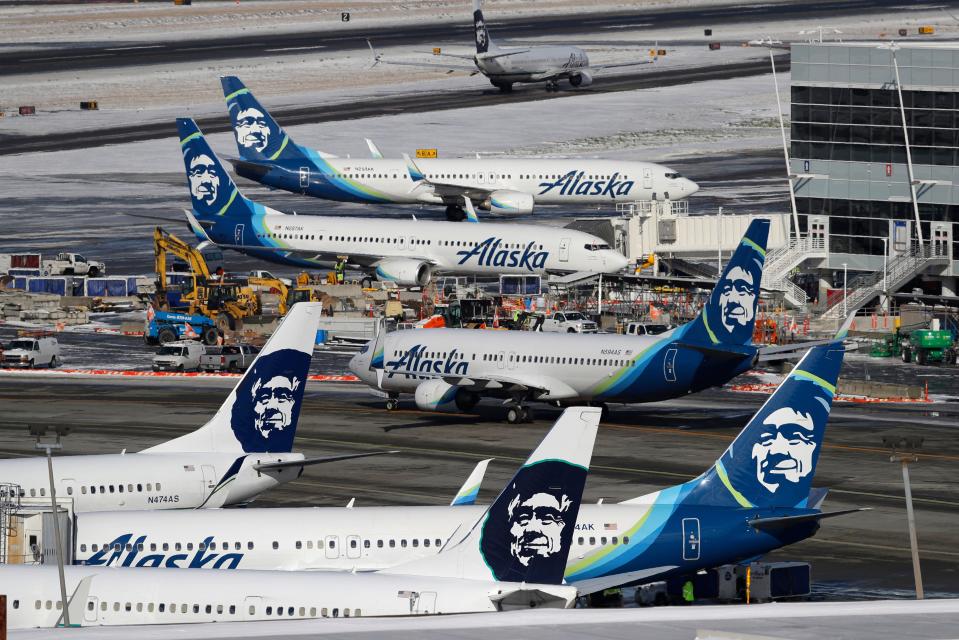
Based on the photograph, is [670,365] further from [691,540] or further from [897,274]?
[897,274]

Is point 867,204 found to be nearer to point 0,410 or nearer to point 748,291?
point 748,291

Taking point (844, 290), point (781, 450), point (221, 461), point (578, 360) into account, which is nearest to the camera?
point (781, 450)

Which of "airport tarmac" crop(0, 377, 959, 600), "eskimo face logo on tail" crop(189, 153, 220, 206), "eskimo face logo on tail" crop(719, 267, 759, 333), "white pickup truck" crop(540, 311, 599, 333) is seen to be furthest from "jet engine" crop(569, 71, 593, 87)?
"eskimo face logo on tail" crop(719, 267, 759, 333)

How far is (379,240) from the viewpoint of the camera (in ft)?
338

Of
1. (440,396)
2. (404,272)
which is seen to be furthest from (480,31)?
(440,396)

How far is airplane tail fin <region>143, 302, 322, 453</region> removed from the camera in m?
43.0

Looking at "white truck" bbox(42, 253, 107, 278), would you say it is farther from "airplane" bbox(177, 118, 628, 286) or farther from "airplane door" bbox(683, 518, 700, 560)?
"airplane door" bbox(683, 518, 700, 560)

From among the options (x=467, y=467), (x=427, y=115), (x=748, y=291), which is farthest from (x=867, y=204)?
(x=427, y=115)

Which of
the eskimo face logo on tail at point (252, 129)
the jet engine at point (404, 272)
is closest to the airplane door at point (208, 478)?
the jet engine at point (404, 272)

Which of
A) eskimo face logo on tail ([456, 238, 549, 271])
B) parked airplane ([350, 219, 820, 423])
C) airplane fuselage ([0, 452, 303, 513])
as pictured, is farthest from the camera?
eskimo face logo on tail ([456, 238, 549, 271])

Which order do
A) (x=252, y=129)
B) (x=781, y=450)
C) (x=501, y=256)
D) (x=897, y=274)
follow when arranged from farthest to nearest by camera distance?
(x=252, y=129) < (x=501, y=256) < (x=897, y=274) < (x=781, y=450)

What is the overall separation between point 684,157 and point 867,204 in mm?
53924

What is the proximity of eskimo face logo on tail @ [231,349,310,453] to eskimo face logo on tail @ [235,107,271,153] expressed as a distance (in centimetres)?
8410

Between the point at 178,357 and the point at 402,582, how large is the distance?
184 feet
